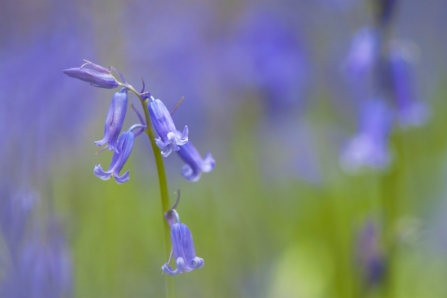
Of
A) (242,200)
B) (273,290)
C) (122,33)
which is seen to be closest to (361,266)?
(273,290)

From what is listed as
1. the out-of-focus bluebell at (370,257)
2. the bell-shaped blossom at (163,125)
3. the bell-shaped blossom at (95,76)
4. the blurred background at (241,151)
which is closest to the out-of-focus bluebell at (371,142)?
the blurred background at (241,151)

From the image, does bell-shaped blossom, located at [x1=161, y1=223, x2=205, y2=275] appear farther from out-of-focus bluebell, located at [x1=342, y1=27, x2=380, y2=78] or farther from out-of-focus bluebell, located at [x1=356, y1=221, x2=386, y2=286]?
out-of-focus bluebell, located at [x1=342, y1=27, x2=380, y2=78]

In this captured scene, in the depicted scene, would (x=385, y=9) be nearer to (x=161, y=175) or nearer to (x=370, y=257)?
(x=370, y=257)

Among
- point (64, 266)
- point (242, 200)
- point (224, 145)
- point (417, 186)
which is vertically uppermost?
point (417, 186)

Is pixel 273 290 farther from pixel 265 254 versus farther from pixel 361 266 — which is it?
pixel 361 266

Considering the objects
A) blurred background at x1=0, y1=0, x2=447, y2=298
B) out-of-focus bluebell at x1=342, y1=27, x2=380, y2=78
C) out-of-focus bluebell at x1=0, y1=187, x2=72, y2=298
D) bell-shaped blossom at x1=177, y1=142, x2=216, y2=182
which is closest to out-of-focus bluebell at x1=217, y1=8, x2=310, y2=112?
blurred background at x1=0, y1=0, x2=447, y2=298

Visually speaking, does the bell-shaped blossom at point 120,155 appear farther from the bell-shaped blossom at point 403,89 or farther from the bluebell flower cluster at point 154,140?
the bell-shaped blossom at point 403,89

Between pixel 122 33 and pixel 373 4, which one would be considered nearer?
pixel 373 4
